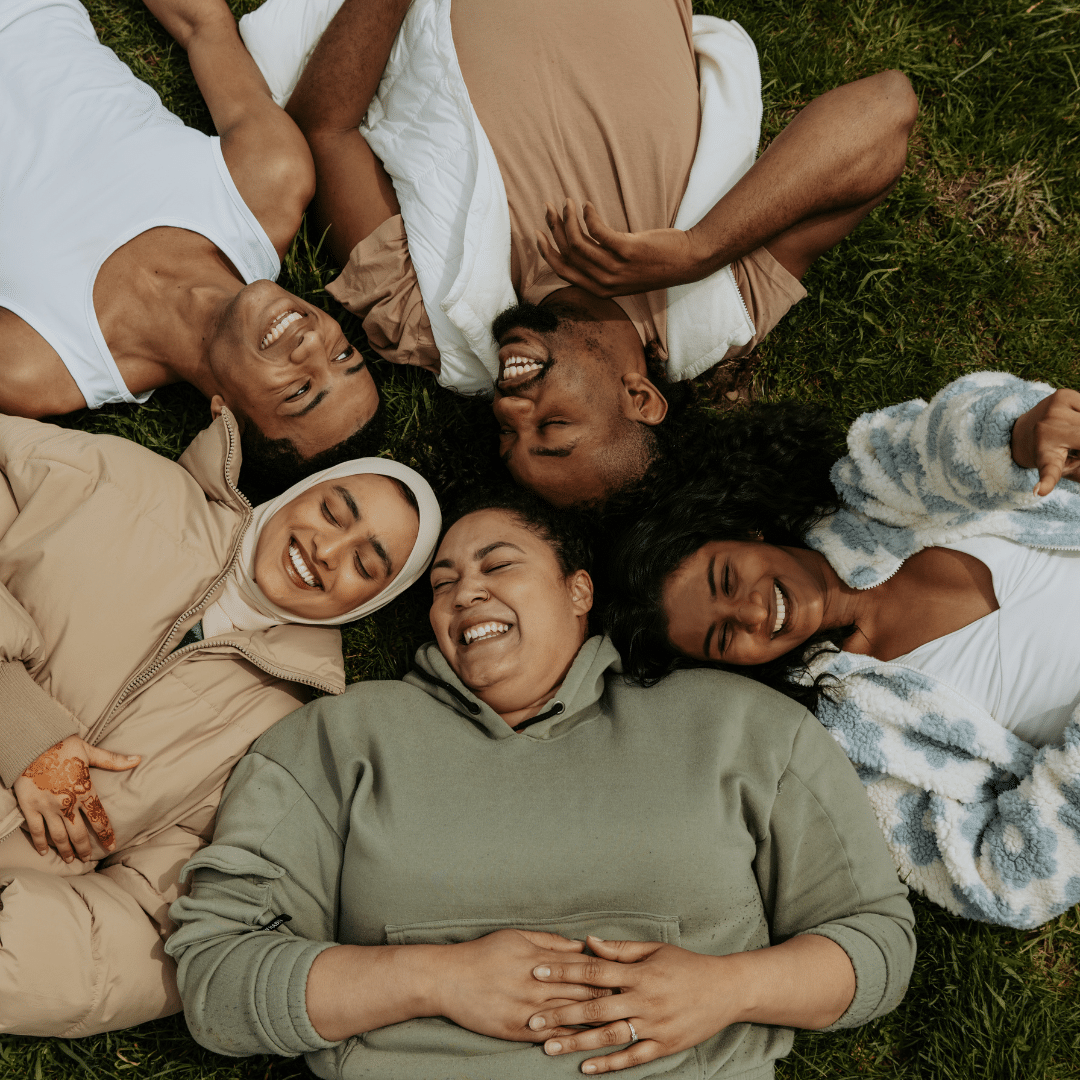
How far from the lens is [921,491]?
2.57 m

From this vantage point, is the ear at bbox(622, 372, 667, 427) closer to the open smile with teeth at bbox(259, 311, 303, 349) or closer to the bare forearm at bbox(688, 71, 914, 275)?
the bare forearm at bbox(688, 71, 914, 275)

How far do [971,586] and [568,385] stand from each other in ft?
4.70

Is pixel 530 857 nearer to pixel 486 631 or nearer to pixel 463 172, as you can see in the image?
pixel 486 631

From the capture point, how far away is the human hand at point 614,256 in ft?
8.73

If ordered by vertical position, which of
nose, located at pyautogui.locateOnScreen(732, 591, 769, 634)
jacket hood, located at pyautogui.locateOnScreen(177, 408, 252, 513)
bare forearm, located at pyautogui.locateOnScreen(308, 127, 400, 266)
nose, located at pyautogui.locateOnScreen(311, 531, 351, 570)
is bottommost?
nose, located at pyautogui.locateOnScreen(732, 591, 769, 634)

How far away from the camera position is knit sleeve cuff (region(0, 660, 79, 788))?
2451mm

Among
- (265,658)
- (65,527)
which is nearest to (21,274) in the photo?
(65,527)

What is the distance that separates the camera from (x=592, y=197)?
9.52 ft

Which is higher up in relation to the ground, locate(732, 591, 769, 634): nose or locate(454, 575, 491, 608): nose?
locate(454, 575, 491, 608): nose

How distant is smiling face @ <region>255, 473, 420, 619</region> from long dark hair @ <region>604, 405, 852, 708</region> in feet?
2.52

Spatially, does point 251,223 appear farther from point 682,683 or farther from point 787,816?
point 787,816

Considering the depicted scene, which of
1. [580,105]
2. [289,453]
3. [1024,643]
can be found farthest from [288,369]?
[1024,643]

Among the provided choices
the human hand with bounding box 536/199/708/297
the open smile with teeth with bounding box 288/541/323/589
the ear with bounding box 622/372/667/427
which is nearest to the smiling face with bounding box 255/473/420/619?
the open smile with teeth with bounding box 288/541/323/589

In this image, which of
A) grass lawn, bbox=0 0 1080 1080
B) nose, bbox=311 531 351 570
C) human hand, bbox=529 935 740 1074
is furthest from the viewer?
grass lawn, bbox=0 0 1080 1080
